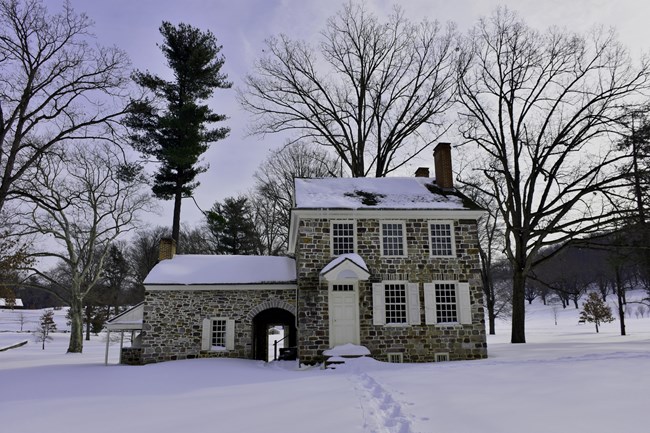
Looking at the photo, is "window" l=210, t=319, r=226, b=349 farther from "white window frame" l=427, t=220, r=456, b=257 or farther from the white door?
"white window frame" l=427, t=220, r=456, b=257

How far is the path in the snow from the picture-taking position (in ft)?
21.8

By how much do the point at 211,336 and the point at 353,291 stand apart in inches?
232

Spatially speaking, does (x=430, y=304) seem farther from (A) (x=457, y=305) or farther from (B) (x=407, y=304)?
(A) (x=457, y=305)

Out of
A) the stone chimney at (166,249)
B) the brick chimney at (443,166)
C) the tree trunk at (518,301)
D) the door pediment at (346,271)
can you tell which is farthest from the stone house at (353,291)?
the tree trunk at (518,301)

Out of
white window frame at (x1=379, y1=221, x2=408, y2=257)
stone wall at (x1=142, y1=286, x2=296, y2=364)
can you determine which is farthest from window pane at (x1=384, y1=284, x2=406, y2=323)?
stone wall at (x1=142, y1=286, x2=296, y2=364)

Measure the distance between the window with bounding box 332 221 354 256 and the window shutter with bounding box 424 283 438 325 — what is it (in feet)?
10.5

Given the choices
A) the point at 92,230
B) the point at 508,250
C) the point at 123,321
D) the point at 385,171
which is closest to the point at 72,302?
the point at 92,230

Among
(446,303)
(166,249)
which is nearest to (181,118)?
(166,249)

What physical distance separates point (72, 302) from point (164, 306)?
13277 mm

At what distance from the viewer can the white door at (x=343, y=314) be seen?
16891 mm

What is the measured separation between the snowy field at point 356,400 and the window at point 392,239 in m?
5.01

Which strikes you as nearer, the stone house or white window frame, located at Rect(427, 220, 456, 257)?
the stone house

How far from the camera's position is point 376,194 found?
19.2m

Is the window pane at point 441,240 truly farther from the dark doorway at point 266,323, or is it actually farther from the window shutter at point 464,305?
the dark doorway at point 266,323
